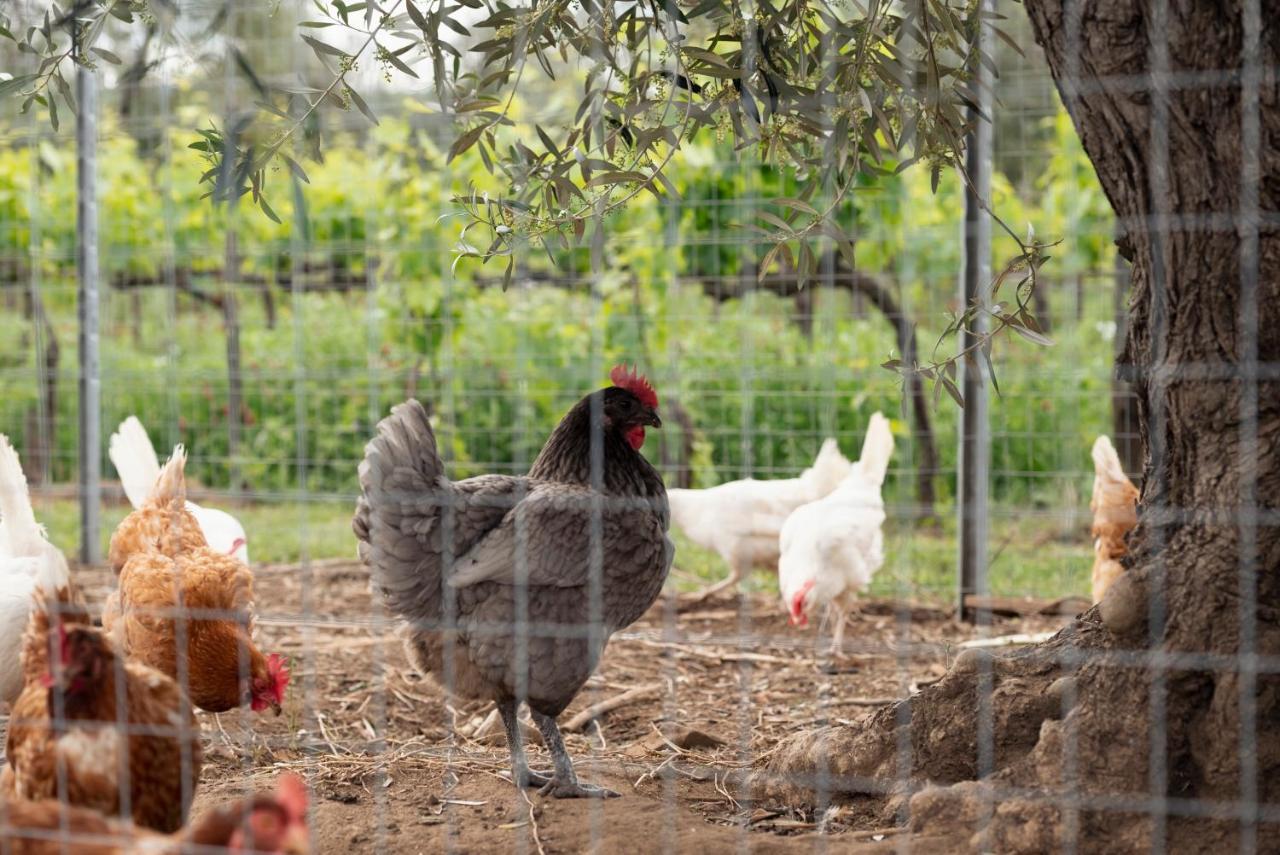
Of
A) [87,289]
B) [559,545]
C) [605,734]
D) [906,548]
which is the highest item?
[87,289]

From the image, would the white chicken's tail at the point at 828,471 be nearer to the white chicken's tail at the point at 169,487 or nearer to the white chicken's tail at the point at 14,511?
the white chicken's tail at the point at 169,487

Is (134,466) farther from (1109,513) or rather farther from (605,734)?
(1109,513)

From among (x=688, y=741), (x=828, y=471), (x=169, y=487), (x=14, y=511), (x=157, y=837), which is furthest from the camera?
(x=828, y=471)

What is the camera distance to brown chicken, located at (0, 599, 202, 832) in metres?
2.20

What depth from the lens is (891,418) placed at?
700cm

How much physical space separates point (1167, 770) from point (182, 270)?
24.9 feet

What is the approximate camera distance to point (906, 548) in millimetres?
5824

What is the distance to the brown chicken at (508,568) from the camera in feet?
10.2

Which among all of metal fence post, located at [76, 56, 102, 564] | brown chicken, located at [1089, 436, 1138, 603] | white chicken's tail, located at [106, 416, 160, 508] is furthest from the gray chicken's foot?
metal fence post, located at [76, 56, 102, 564]

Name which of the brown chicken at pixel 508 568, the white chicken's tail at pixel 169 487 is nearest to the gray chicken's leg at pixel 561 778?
the brown chicken at pixel 508 568

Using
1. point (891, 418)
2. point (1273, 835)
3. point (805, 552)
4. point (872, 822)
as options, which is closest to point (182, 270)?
point (891, 418)

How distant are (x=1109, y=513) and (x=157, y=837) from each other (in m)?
3.46

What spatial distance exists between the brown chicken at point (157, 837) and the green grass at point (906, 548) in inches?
145

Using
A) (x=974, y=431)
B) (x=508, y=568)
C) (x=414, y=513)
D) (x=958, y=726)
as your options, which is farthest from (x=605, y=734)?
(x=974, y=431)
